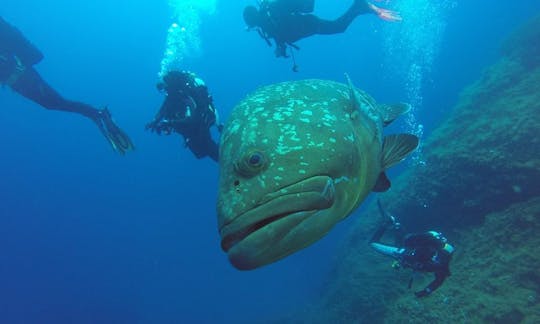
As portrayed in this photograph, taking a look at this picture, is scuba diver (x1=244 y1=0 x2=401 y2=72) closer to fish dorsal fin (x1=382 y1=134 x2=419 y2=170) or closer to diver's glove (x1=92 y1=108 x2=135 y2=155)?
diver's glove (x1=92 y1=108 x2=135 y2=155)

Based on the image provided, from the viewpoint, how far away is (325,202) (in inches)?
104

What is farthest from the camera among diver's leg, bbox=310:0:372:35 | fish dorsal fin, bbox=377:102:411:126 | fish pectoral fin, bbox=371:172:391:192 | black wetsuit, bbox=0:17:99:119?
diver's leg, bbox=310:0:372:35

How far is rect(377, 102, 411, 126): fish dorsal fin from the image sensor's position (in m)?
4.83

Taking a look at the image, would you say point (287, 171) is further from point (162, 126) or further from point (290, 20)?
point (290, 20)

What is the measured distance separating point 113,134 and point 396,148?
9094 millimetres

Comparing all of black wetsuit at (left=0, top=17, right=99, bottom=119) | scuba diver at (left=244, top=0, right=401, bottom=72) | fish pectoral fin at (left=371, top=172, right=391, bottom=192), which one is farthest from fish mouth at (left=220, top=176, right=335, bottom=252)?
black wetsuit at (left=0, top=17, right=99, bottom=119)

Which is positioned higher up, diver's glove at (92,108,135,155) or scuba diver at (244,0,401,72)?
scuba diver at (244,0,401,72)

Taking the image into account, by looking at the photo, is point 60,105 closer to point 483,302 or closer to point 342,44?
point 483,302

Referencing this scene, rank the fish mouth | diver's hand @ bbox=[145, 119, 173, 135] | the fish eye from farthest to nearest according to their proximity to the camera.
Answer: diver's hand @ bbox=[145, 119, 173, 135] < the fish eye < the fish mouth

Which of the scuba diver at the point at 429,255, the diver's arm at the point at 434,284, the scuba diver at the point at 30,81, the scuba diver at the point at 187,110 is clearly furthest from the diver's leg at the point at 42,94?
the diver's arm at the point at 434,284

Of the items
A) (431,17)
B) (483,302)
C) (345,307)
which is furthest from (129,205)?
(483,302)

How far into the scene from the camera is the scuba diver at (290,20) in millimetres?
9695

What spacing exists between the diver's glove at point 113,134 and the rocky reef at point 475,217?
890 cm

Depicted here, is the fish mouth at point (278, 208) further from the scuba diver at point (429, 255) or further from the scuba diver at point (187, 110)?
the scuba diver at point (429, 255)
